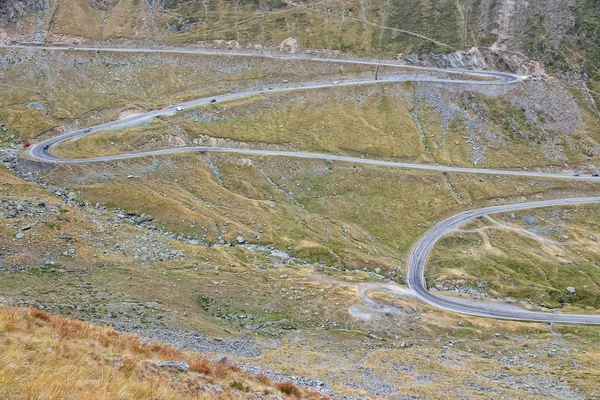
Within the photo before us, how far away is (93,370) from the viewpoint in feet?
47.4

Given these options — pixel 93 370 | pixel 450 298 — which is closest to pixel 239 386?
pixel 93 370

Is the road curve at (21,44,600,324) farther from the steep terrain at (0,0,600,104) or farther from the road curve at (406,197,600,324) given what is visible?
the steep terrain at (0,0,600,104)

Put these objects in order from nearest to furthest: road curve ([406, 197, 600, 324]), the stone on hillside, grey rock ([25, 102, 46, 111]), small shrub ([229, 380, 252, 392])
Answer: small shrub ([229, 380, 252, 392]) < road curve ([406, 197, 600, 324]) < the stone on hillside < grey rock ([25, 102, 46, 111])

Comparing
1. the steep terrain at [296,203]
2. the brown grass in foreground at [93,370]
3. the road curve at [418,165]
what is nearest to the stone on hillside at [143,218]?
the steep terrain at [296,203]

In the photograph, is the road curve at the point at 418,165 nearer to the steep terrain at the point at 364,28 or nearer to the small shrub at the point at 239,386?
the steep terrain at the point at 364,28

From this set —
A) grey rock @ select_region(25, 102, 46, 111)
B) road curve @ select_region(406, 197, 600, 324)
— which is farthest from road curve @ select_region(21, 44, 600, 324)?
grey rock @ select_region(25, 102, 46, 111)

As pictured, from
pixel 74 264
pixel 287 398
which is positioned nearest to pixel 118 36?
pixel 74 264

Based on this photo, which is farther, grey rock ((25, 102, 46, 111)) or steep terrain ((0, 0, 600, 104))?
steep terrain ((0, 0, 600, 104))

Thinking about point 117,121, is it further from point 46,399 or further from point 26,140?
point 46,399

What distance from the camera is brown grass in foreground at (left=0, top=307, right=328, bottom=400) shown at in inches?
435

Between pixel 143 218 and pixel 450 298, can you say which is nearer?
pixel 143 218

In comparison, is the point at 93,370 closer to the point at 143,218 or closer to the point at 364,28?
the point at 143,218

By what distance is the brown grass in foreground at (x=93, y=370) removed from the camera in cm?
1104

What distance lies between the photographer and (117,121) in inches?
4845
